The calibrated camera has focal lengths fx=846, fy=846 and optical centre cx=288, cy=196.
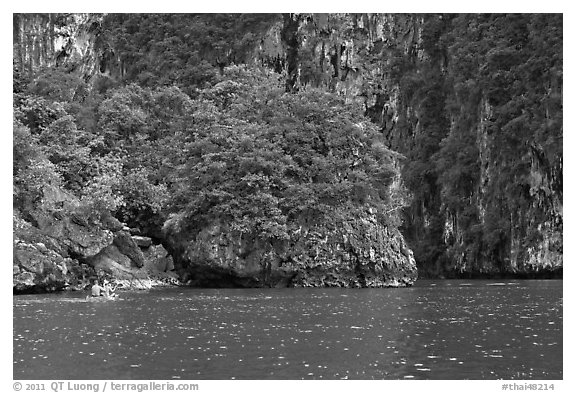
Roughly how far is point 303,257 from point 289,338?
28505 mm

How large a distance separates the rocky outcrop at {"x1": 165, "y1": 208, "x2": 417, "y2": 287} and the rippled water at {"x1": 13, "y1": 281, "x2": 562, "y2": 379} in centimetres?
1288

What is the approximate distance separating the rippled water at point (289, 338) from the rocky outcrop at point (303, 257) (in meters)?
12.9

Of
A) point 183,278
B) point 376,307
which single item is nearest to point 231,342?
point 376,307

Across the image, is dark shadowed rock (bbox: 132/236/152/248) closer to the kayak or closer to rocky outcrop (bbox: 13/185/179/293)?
rocky outcrop (bbox: 13/185/179/293)

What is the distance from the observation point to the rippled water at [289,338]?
20859 millimetres

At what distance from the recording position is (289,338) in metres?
26.5

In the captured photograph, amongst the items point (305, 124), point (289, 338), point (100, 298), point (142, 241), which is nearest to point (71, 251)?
point (142, 241)

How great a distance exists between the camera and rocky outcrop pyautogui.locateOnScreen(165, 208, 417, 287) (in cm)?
5488

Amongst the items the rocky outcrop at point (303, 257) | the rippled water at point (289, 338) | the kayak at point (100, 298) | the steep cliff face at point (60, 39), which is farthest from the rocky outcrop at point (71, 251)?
the steep cliff face at point (60, 39)

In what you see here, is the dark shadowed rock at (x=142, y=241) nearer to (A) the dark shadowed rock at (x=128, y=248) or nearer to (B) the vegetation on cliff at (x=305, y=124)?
(B) the vegetation on cliff at (x=305, y=124)

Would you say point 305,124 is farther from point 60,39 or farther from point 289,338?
point 60,39

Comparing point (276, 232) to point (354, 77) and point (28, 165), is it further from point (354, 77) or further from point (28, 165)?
point (354, 77)

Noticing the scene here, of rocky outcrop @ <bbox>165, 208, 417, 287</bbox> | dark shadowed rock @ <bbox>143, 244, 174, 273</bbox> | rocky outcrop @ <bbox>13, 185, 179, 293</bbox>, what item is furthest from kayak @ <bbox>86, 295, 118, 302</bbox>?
dark shadowed rock @ <bbox>143, 244, 174, 273</bbox>

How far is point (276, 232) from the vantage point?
54.4 meters
